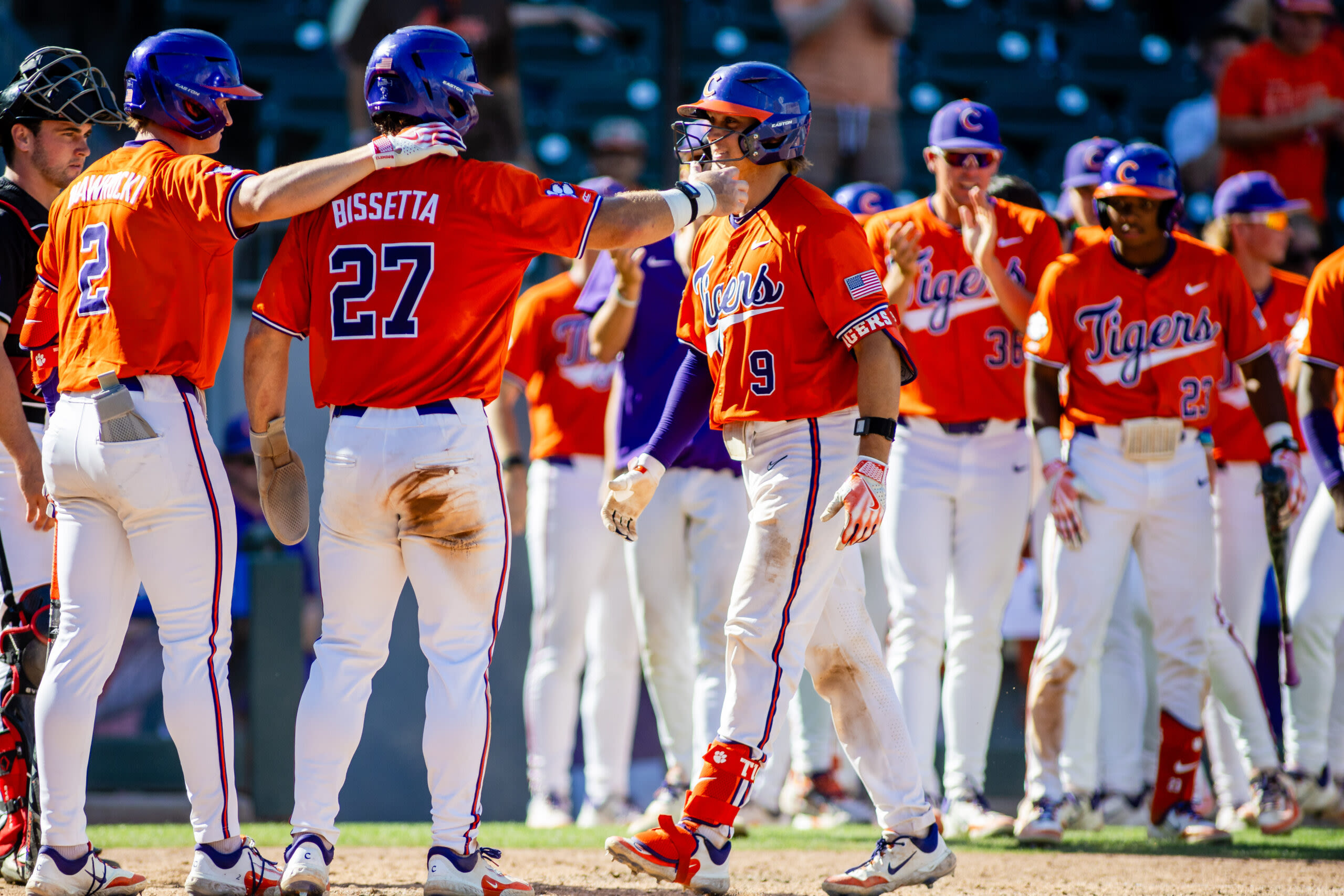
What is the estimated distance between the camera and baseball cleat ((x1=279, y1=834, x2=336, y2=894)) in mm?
3531

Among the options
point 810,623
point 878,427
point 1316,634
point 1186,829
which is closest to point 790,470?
point 878,427

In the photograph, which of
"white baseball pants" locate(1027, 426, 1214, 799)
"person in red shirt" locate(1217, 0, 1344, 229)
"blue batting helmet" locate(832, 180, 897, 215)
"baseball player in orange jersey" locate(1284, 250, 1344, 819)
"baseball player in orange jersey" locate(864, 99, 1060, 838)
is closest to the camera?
"white baseball pants" locate(1027, 426, 1214, 799)

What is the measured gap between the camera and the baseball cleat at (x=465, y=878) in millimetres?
3590

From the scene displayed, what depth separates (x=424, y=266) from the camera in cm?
366

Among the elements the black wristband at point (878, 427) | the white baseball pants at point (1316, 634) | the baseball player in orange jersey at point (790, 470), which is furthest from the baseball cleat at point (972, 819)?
the black wristband at point (878, 427)

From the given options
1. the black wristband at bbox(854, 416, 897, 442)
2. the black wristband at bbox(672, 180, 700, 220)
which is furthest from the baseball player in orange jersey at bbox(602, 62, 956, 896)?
the black wristband at bbox(672, 180, 700, 220)

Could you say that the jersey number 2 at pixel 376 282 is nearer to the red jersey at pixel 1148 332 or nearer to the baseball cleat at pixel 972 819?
the red jersey at pixel 1148 332

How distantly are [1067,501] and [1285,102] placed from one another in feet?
17.3

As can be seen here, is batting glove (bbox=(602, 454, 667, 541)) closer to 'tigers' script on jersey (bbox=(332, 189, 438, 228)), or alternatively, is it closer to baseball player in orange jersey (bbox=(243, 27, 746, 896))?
baseball player in orange jersey (bbox=(243, 27, 746, 896))

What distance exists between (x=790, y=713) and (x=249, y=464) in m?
3.14

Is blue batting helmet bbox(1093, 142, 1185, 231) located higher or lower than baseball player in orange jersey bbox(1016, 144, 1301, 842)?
higher

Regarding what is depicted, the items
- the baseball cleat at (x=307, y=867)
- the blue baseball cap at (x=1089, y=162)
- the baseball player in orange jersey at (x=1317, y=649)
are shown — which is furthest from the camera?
the blue baseball cap at (x=1089, y=162)

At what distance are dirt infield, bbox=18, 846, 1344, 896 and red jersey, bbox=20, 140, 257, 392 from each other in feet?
4.83

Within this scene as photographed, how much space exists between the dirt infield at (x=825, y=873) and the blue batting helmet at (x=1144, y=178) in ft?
7.41
